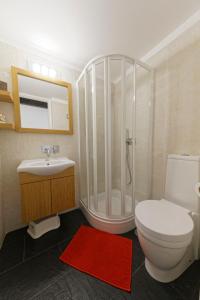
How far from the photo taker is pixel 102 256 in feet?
3.75

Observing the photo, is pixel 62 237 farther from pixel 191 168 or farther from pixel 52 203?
pixel 191 168

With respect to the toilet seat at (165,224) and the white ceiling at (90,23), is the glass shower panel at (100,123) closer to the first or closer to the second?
the white ceiling at (90,23)

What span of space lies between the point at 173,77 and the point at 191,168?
0.96m

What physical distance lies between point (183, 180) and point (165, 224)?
1.64ft

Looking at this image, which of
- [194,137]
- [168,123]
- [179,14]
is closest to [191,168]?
[194,137]

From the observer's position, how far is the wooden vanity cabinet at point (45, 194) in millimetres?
1203

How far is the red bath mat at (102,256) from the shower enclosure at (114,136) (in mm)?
124

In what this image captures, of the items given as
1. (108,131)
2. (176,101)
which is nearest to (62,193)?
(108,131)

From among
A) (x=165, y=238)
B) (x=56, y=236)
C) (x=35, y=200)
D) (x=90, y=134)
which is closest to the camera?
(x=165, y=238)

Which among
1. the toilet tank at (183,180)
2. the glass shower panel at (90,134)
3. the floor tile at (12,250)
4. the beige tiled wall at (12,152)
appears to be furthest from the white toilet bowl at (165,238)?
the beige tiled wall at (12,152)

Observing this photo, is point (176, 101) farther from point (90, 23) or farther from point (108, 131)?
point (90, 23)

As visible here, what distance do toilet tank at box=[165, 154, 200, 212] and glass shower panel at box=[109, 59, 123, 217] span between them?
22.5 inches

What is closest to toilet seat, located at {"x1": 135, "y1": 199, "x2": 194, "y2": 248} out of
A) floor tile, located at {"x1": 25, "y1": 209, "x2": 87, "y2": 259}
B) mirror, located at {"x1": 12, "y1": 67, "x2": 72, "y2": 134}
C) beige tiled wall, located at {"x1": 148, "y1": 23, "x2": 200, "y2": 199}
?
beige tiled wall, located at {"x1": 148, "y1": 23, "x2": 200, "y2": 199}

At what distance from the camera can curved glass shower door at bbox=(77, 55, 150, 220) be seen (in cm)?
129
